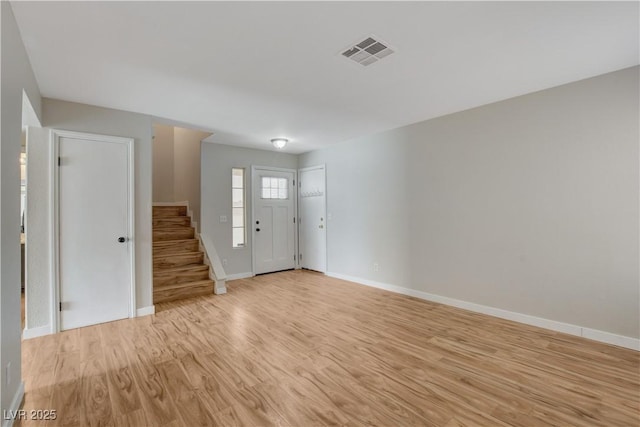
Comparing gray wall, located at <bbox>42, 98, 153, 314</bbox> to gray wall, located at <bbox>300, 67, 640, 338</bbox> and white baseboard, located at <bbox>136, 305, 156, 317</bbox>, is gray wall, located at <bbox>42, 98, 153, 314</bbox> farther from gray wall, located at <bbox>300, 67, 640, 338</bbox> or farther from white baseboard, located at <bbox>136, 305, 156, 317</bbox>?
gray wall, located at <bbox>300, 67, 640, 338</bbox>

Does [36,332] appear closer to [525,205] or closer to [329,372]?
[329,372]

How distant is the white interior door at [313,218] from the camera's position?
228 inches

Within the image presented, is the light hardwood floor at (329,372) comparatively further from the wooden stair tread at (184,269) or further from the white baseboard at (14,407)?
the wooden stair tread at (184,269)

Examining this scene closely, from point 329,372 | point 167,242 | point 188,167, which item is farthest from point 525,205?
point 188,167

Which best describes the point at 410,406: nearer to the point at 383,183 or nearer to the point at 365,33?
the point at 365,33

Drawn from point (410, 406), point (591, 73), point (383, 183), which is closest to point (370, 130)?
point (383, 183)

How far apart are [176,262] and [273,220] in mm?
1994

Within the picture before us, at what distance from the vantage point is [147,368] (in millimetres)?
2402

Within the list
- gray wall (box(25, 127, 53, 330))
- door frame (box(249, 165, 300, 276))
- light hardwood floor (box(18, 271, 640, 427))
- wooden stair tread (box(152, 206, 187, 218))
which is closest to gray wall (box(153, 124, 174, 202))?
wooden stair tread (box(152, 206, 187, 218))

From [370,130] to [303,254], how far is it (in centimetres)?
303

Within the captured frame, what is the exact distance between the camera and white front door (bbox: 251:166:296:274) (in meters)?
5.74

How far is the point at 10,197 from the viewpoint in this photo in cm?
179

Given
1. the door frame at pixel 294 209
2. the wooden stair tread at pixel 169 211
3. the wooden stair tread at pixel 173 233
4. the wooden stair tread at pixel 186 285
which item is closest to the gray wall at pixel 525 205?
the door frame at pixel 294 209

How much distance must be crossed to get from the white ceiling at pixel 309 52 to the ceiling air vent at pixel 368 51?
0.07 metres
